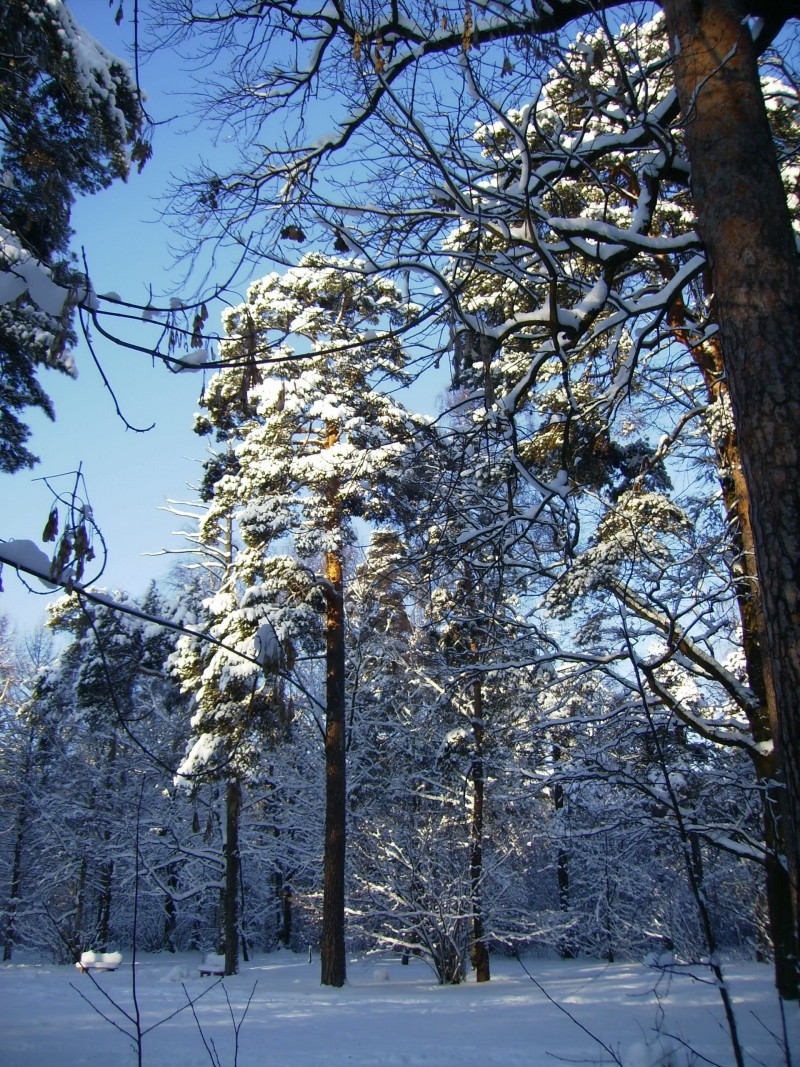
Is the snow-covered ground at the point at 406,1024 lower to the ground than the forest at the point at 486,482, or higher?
lower

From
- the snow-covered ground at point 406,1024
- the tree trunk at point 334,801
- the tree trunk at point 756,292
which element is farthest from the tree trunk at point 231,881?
the tree trunk at point 756,292

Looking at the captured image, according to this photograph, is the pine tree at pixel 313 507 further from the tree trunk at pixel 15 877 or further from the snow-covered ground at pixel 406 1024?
the tree trunk at pixel 15 877

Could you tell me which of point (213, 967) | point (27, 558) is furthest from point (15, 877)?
point (27, 558)

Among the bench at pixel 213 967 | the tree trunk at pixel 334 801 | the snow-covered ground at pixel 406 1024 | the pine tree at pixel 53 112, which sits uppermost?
the pine tree at pixel 53 112

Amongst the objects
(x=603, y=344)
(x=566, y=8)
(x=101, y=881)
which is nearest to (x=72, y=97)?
(x=566, y=8)

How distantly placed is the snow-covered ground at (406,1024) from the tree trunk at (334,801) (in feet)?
2.02

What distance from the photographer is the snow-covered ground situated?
5.88m

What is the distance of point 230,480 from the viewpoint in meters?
13.3

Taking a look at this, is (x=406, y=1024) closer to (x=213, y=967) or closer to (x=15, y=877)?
(x=213, y=967)

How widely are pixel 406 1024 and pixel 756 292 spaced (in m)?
8.84

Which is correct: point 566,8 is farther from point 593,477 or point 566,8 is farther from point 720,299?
point 593,477

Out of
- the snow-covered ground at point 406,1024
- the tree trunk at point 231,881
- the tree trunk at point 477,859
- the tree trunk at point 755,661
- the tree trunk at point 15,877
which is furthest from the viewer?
the tree trunk at point 15,877

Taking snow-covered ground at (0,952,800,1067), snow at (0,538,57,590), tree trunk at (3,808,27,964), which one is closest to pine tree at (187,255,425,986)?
snow-covered ground at (0,952,800,1067)

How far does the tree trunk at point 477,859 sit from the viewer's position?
43.9 feet
